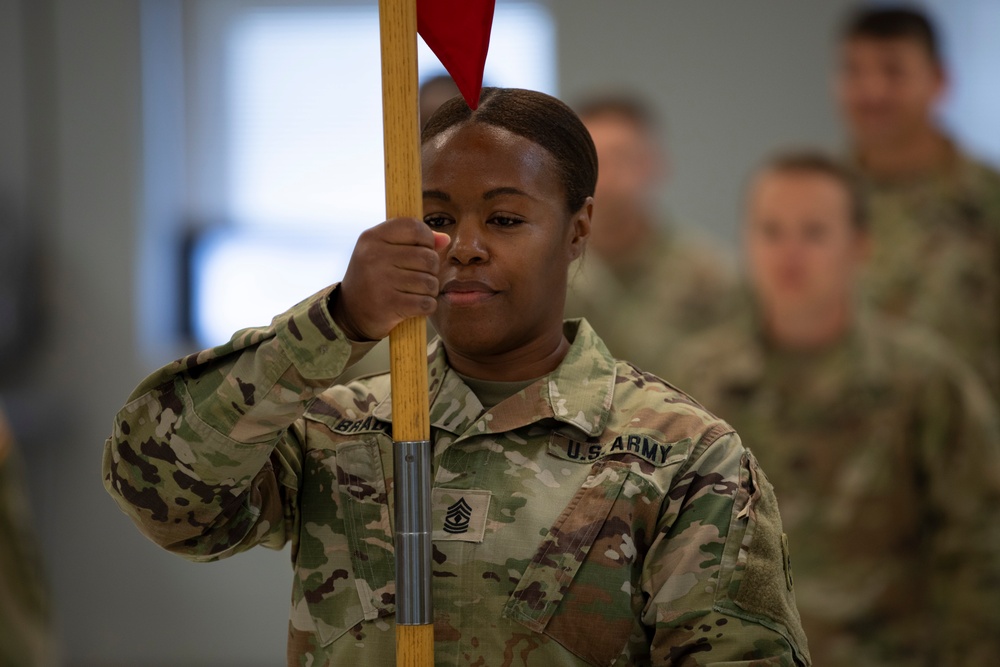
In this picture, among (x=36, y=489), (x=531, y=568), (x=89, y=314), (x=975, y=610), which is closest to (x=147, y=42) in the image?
(x=89, y=314)

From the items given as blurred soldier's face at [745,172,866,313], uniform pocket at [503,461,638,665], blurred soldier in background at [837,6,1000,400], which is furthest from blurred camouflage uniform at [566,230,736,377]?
uniform pocket at [503,461,638,665]

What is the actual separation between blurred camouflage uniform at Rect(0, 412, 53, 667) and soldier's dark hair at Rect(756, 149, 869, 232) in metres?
2.93

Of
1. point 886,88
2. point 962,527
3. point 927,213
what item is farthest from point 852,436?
point 886,88

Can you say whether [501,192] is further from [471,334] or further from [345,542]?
[345,542]

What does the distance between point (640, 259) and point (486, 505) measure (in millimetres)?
3148

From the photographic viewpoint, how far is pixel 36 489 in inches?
187

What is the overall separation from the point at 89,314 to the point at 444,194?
150 inches

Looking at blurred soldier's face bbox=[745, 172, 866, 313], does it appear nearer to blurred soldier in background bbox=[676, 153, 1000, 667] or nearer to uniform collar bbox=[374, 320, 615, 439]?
blurred soldier in background bbox=[676, 153, 1000, 667]

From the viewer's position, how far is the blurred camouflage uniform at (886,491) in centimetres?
388

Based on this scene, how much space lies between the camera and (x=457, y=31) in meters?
1.34

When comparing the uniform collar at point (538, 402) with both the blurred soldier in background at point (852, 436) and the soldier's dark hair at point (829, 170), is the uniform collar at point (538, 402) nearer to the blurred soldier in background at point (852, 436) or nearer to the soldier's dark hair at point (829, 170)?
the blurred soldier in background at point (852, 436)

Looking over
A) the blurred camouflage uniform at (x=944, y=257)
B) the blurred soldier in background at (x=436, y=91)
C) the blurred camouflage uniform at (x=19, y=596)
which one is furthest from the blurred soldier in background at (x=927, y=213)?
the blurred camouflage uniform at (x=19, y=596)

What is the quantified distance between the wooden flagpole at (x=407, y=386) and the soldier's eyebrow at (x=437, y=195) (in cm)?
7

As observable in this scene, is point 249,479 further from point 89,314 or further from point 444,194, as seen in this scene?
point 89,314
